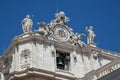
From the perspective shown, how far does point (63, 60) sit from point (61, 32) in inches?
98.5

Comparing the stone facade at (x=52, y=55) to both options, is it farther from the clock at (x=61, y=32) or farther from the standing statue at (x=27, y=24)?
the standing statue at (x=27, y=24)

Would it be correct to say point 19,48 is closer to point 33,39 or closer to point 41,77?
point 33,39

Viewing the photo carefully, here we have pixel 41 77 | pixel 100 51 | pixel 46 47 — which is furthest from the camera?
pixel 100 51

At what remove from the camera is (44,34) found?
108 feet

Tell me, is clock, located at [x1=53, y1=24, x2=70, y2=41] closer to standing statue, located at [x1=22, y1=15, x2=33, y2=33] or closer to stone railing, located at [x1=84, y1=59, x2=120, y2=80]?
standing statue, located at [x1=22, y1=15, x2=33, y2=33]

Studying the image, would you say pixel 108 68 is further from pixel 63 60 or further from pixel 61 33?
pixel 61 33

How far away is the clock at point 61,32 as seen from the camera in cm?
3388

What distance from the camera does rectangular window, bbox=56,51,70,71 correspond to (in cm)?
3281

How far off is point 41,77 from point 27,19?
5.71 m

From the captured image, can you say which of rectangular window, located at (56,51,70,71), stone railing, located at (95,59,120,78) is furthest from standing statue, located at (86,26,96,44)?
stone railing, located at (95,59,120,78)

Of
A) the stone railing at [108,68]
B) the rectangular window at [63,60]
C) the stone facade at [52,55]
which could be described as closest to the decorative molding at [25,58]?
the stone facade at [52,55]

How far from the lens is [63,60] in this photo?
33344mm

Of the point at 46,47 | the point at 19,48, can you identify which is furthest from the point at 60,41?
the point at 19,48

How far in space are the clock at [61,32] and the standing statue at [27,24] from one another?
2132 mm
